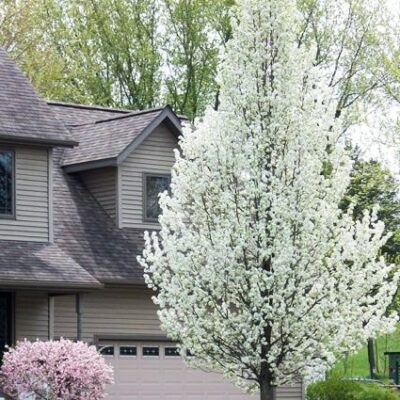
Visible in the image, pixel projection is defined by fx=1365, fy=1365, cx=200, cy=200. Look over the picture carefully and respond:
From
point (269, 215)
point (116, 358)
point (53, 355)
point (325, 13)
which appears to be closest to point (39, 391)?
point (53, 355)

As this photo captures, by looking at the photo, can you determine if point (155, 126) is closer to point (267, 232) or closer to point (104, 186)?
point (104, 186)

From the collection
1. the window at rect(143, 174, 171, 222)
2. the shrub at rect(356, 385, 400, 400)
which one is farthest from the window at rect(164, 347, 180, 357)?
the shrub at rect(356, 385, 400, 400)

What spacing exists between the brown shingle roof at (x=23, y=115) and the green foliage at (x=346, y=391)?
716 cm

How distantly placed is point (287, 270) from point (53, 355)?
5.67m

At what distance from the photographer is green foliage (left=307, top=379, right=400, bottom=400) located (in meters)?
26.8

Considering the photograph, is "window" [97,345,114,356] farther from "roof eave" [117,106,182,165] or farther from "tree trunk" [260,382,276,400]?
"tree trunk" [260,382,276,400]

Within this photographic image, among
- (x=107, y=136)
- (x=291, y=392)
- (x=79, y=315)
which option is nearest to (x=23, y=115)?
(x=107, y=136)

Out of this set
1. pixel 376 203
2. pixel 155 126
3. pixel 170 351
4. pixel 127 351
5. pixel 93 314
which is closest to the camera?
pixel 93 314

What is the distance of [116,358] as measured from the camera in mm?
28656

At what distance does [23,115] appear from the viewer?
91.1 ft

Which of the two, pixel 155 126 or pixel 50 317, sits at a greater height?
pixel 155 126

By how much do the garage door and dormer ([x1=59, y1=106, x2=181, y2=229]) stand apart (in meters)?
2.80

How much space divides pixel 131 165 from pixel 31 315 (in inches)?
184

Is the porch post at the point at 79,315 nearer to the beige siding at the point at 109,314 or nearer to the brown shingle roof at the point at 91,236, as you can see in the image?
the beige siding at the point at 109,314
